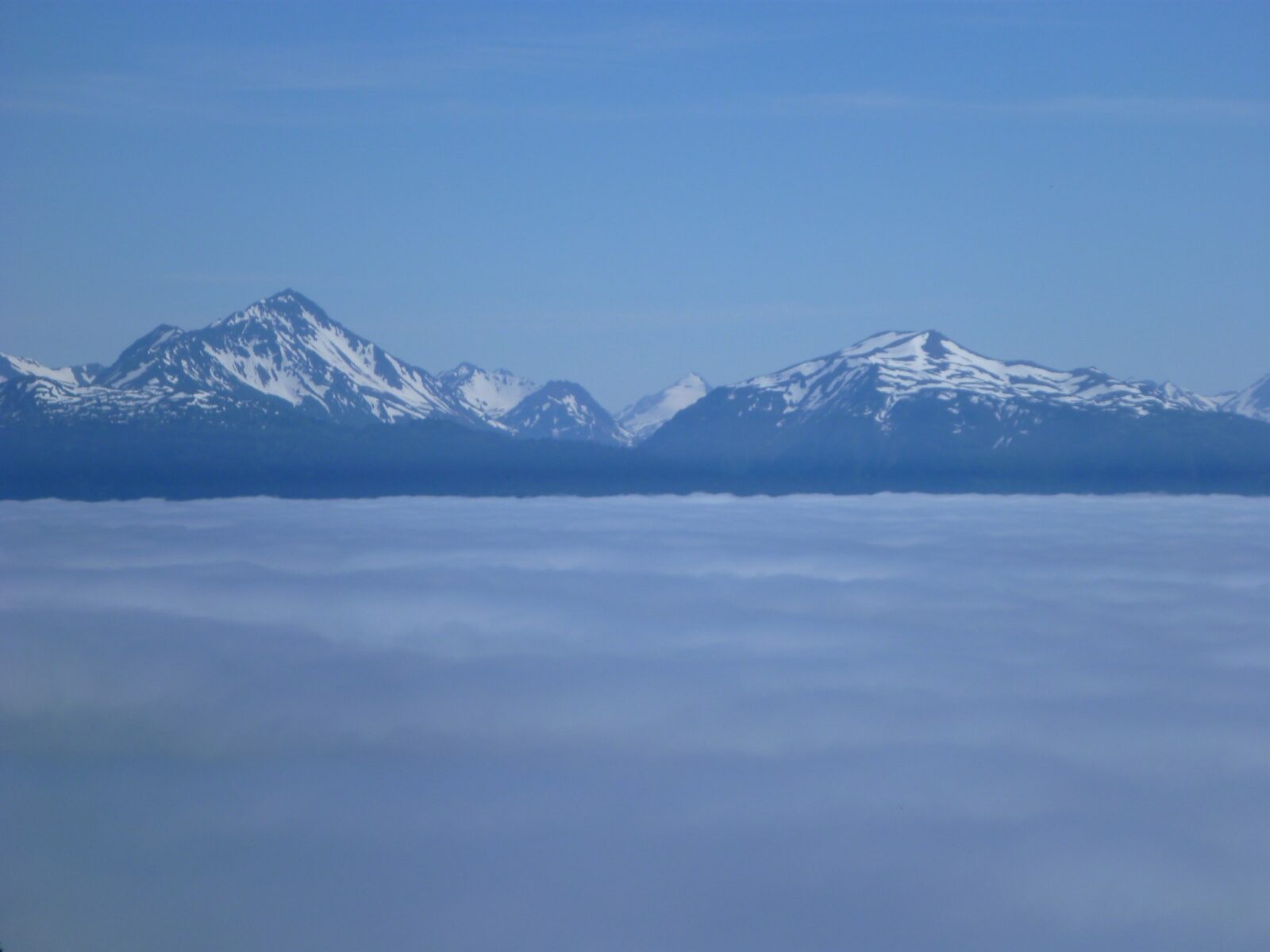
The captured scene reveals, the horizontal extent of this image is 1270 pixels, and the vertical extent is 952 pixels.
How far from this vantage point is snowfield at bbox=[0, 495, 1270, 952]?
33781 millimetres

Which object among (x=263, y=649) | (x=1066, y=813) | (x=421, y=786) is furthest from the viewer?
(x=263, y=649)

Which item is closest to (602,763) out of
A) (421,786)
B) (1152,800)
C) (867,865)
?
(421,786)

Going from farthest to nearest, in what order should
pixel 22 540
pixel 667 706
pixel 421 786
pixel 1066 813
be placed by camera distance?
pixel 22 540 → pixel 667 706 → pixel 421 786 → pixel 1066 813

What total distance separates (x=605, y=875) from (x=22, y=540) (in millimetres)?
185722

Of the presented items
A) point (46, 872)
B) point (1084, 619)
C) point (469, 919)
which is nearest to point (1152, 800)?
point (469, 919)

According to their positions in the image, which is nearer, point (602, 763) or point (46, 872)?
point (46, 872)

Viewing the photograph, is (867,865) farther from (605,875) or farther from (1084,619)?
(1084,619)

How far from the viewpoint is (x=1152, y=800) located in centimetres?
4438

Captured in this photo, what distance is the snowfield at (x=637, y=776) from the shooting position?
33781 mm

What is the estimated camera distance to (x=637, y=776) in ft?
160

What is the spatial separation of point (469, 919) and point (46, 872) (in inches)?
486

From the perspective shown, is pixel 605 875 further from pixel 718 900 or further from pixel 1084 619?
pixel 1084 619

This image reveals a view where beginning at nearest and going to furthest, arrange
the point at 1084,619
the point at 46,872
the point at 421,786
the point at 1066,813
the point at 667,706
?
the point at 46,872
the point at 1066,813
the point at 421,786
the point at 667,706
the point at 1084,619

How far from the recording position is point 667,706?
63.1 metres
